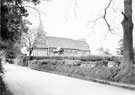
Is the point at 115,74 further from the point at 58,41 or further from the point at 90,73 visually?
the point at 58,41

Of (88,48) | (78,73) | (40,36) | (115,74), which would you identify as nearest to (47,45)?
(40,36)

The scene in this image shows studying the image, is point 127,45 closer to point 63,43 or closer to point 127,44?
point 127,44

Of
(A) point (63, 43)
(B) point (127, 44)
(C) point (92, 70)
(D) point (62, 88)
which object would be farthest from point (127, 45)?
(A) point (63, 43)

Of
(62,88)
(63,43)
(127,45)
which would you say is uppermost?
(63,43)

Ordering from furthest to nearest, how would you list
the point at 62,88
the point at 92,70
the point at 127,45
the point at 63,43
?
the point at 63,43 < the point at 92,70 < the point at 127,45 < the point at 62,88

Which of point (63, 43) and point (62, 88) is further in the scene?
point (63, 43)

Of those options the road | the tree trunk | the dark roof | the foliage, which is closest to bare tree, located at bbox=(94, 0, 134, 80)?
the tree trunk

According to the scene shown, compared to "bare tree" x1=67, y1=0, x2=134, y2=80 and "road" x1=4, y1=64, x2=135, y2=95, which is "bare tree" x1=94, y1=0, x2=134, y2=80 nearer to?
"bare tree" x1=67, y1=0, x2=134, y2=80

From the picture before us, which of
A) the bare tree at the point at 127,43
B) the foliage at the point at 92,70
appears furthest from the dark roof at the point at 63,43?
the bare tree at the point at 127,43

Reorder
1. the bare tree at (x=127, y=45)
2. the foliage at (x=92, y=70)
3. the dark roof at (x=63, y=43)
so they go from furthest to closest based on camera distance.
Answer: the dark roof at (x=63, y=43) → the foliage at (x=92, y=70) → the bare tree at (x=127, y=45)

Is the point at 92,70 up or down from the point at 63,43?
down

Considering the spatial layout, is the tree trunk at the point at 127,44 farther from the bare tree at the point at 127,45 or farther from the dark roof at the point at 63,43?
the dark roof at the point at 63,43

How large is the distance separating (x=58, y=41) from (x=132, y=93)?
5967 cm

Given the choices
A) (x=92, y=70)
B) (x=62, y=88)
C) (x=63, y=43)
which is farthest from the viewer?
(x=63, y=43)
